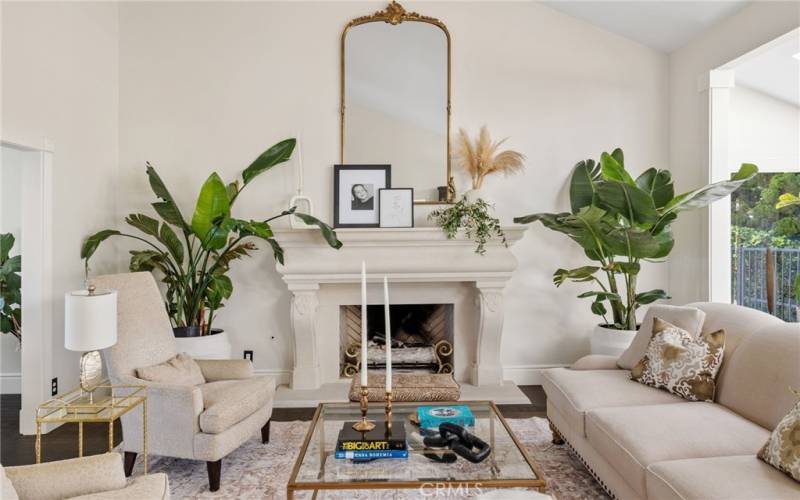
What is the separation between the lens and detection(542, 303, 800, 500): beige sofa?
1.67 m

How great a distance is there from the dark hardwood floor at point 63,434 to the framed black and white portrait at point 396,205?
5.25ft

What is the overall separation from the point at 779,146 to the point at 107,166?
5694mm

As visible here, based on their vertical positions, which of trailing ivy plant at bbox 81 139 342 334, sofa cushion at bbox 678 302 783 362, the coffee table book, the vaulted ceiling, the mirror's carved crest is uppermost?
the mirror's carved crest

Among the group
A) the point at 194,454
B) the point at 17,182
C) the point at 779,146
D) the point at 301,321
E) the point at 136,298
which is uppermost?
the point at 779,146

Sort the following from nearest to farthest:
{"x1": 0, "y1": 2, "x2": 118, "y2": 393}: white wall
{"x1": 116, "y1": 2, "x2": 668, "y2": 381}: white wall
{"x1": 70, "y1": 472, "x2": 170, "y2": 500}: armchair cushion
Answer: {"x1": 70, "y1": 472, "x2": 170, "y2": 500}: armchair cushion
{"x1": 0, "y1": 2, "x2": 118, "y2": 393}: white wall
{"x1": 116, "y1": 2, "x2": 668, "y2": 381}: white wall

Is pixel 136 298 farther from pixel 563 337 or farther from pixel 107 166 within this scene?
pixel 563 337

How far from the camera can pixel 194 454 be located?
8.06 feet

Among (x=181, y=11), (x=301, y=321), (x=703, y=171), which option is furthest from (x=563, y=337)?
(x=181, y=11)

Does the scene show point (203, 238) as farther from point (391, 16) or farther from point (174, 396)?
point (391, 16)

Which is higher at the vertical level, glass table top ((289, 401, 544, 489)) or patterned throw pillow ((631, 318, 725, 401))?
patterned throw pillow ((631, 318, 725, 401))

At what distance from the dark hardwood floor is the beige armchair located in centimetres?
63

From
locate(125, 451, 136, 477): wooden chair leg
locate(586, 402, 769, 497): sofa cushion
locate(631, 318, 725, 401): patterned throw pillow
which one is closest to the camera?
locate(586, 402, 769, 497): sofa cushion

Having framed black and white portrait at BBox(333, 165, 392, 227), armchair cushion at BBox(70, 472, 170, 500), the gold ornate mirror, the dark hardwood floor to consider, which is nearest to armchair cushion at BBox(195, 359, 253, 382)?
the dark hardwood floor

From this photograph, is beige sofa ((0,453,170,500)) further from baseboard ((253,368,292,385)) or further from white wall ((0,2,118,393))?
baseboard ((253,368,292,385))
